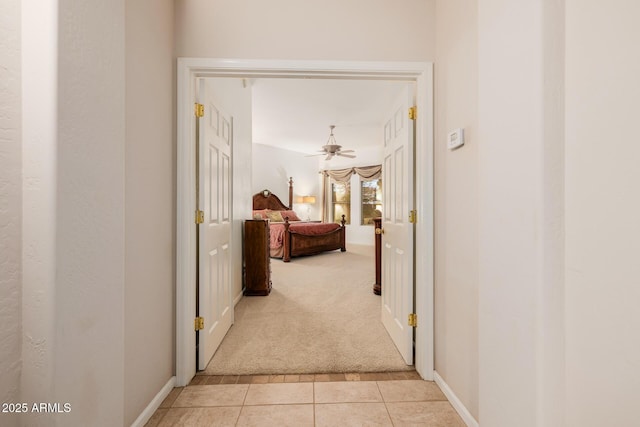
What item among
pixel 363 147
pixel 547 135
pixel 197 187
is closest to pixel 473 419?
pixel 547 135

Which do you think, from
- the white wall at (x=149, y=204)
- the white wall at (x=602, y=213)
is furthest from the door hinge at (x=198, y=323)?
the white wall at (x=602, y=213)

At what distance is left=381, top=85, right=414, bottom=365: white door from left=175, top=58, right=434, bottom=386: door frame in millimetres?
78

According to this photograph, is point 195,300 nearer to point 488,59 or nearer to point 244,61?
point 244,61

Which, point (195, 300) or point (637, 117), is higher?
point (637, 117)

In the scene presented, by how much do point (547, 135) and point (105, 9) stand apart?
1.68 meters

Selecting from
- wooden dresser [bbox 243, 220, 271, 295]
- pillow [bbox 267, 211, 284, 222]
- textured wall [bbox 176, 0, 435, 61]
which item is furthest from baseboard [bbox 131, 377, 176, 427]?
pillow [bbox 267, 211, 284, 222]

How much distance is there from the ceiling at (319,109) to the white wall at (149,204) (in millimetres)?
1435

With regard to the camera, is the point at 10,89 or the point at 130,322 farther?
the point at 130,322

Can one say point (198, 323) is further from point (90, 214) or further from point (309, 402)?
point (90, 214)

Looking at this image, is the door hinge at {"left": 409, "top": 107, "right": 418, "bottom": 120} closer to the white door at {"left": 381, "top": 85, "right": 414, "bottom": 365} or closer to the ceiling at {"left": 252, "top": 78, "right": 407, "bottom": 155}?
the white door at {"left": 381, "top": 85, "right": 414, "bottom": 365}

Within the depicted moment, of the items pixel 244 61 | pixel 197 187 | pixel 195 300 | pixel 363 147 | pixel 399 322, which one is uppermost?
pixel 363 147

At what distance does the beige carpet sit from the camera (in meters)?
1.96

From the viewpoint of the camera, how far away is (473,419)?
136 centimetres

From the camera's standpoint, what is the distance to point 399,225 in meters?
2.12
